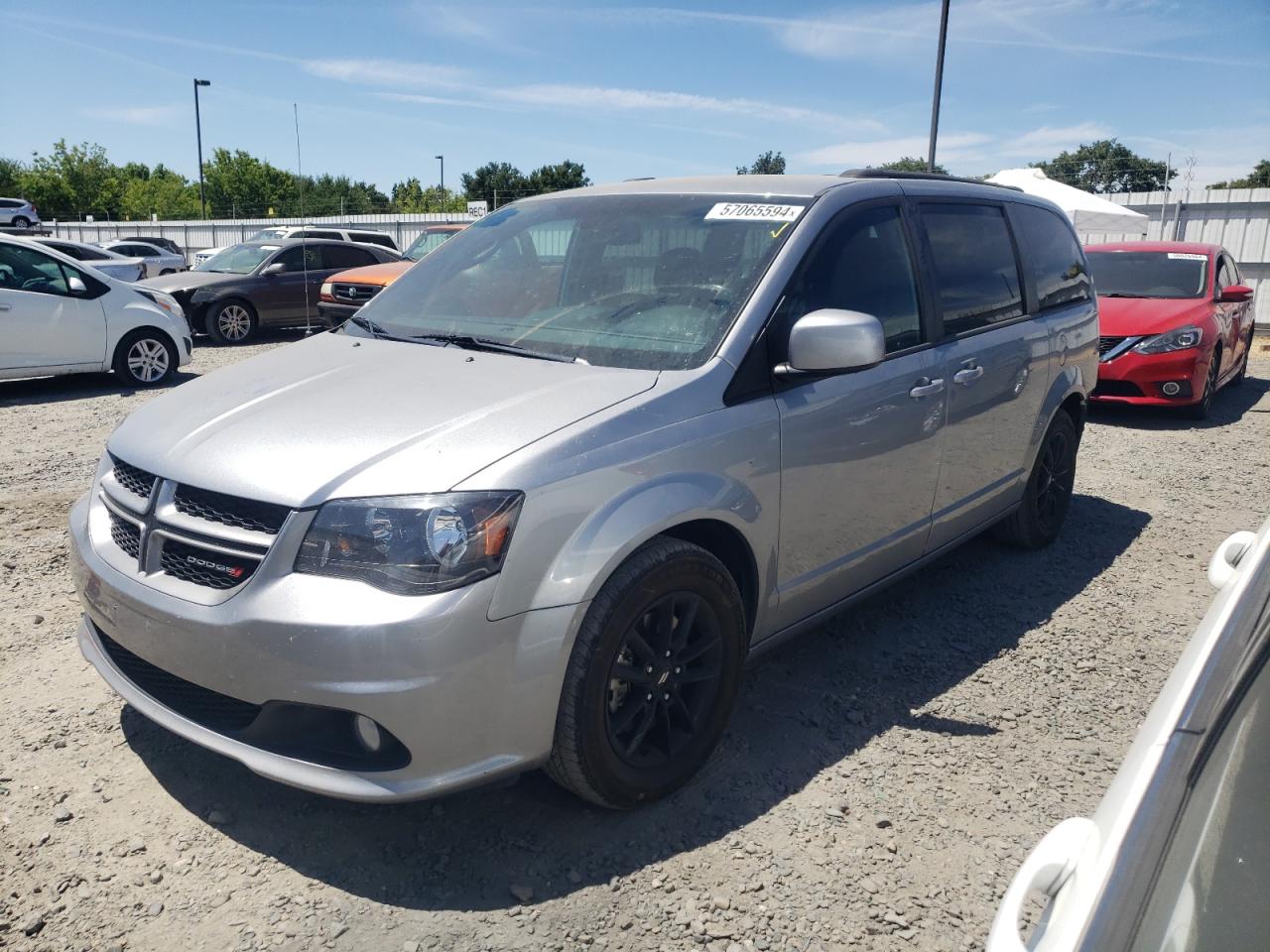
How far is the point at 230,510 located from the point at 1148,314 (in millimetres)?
9141

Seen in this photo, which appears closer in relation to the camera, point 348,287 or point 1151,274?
point 1151,274

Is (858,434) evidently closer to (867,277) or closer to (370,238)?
(867,277)

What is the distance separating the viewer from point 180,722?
2.66 m

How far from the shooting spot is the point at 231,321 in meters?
14.3

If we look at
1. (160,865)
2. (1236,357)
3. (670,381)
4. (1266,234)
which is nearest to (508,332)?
(670,381)

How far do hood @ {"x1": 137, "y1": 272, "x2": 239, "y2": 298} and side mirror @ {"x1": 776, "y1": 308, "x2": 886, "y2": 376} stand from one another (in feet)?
42.6

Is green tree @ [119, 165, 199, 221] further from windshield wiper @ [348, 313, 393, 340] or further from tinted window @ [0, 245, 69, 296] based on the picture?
windshield wiper @ [348, 313, 393, 340]

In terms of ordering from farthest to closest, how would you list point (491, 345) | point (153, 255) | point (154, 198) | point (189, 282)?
point (154, 198) → point (153, 255) → point (189, 282) → point (491, 345)

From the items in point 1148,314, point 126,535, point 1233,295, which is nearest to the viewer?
point 126,535

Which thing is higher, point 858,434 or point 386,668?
point 858,434

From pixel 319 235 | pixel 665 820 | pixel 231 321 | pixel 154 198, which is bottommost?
pixel 665 820

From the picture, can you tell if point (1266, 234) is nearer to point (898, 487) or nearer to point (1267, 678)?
point (898, 487)

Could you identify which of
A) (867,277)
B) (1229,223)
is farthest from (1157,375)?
(1229,223)

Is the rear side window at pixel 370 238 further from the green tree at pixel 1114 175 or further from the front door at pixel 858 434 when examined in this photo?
the front door at pixel 858 434
